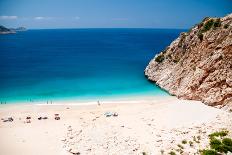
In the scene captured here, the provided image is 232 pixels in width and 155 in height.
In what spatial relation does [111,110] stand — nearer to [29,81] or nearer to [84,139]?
[84,139]

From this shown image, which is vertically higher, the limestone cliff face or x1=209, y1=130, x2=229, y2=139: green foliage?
the limestone cliff face

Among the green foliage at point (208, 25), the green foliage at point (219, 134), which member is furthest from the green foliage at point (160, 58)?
the green foliage at point (219, 134)

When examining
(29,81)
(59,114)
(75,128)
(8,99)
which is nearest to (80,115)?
(59,114)

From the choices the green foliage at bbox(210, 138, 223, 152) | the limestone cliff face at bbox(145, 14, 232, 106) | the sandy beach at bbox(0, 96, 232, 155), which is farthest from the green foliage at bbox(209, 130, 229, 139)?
the limestone cliff face at bbox(145, 14, 232, 106)

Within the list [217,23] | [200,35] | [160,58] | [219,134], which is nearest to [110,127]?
[219,134]

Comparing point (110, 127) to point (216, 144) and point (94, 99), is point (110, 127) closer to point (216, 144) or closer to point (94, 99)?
point (216, 144)

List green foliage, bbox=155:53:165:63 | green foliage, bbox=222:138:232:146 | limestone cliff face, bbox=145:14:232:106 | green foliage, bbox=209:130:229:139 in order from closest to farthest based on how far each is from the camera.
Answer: green foliage, bbox=222:138:232:146 < green foliage, bbox=209:130:229:139 < limestone cliff face, bbox=145:14:232:106 < green foliage, bbox=155:53:165:63

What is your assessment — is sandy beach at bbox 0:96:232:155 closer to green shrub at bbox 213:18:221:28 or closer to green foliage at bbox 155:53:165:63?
green shrub at bbox 213:18:221:28
